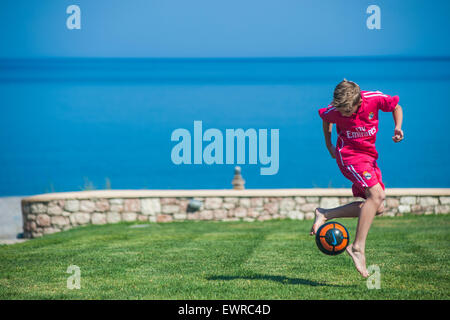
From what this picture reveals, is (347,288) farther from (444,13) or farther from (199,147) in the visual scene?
(444,13)

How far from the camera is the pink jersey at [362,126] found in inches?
161

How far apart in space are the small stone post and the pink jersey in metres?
8.23

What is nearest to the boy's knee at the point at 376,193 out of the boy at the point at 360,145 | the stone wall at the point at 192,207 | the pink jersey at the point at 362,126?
the boy at the point at 360,145

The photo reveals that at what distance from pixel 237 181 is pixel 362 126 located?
838 cm

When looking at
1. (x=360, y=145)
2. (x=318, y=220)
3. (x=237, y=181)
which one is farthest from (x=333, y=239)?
(x=237, y=181)

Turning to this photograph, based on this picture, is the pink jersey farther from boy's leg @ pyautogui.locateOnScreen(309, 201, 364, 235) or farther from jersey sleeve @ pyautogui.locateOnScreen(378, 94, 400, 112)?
boy's leg @ pyautogui.locateOnScreen(309, 201, 364, 235)

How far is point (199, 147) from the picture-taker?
11938mm

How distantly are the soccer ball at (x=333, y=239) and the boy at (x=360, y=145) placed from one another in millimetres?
91

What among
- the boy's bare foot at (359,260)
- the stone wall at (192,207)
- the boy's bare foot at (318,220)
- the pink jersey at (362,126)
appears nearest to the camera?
the boy's bare foot at (359,260)

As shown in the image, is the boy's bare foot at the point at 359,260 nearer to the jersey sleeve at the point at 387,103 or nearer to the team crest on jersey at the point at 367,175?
the team crest on jersey at the point at 367,175

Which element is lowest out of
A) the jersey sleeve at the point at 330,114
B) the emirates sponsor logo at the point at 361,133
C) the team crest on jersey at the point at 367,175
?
the team crest on jersey at the point at 367,175

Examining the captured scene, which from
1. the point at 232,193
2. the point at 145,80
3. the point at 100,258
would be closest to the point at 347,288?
the point at 100,258

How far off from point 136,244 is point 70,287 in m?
3.16

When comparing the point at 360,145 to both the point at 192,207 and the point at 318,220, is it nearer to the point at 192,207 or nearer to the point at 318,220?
the point at 318,220
